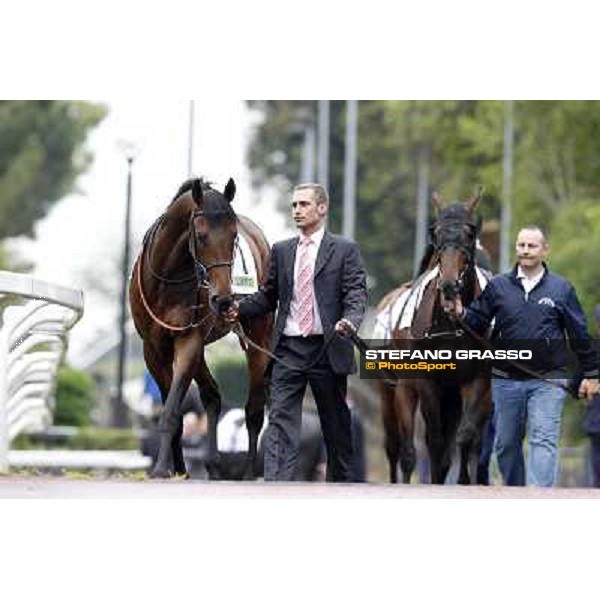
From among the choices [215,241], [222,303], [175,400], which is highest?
[215,241]

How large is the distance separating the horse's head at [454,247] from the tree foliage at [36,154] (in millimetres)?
54447

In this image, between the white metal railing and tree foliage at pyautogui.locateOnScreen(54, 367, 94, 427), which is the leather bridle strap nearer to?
the white metal railing

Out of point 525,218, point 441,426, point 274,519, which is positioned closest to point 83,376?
point 525,218

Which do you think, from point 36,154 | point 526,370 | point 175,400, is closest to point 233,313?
point 175,400

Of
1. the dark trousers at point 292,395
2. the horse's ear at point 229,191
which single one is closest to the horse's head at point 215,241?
the horse's ear at point 229,191

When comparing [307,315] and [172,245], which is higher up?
[172,245]

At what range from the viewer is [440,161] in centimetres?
6431

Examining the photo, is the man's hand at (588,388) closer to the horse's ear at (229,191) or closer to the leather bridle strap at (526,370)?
the leather bridle strap at (526,370)

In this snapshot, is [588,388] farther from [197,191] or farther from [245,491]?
[245,491]

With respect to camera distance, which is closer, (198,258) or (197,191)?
(198,258)

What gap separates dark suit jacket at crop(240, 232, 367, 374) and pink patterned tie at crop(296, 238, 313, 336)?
5cm

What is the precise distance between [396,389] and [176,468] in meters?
2.05

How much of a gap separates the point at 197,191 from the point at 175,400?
156 centimetres

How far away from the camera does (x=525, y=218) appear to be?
152 ft
